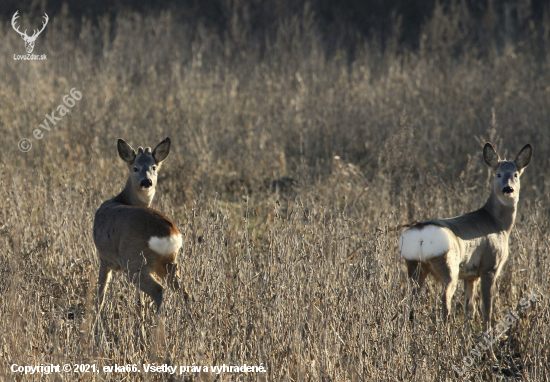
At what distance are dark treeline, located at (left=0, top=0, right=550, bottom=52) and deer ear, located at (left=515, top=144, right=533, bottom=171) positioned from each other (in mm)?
9881

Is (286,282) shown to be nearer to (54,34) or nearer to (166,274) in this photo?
(166,274)

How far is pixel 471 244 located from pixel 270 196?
123 inches

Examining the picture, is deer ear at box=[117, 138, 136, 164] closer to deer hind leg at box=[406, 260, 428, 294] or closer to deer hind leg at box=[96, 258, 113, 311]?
deer hind leg at box=[96, 258, 113, 311]

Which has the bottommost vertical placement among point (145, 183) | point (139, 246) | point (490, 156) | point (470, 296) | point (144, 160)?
point (470, 296)

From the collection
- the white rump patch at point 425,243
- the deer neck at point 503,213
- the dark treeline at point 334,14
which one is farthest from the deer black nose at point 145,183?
the dark treeline at point 334,14

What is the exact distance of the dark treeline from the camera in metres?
14.9

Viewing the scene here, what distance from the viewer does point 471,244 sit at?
440cm

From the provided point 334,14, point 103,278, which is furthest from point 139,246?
point 334,14

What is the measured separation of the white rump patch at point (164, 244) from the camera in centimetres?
380

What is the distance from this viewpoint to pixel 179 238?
3873 millimetres

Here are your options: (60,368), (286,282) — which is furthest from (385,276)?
(60,368)

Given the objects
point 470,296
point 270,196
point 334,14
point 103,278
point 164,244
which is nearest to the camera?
point 164,244

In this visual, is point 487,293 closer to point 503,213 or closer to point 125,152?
point 503,213

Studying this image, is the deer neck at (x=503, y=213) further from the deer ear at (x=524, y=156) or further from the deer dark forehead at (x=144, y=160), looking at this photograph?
→ the deer dark forehead at (x=144, y=160)
